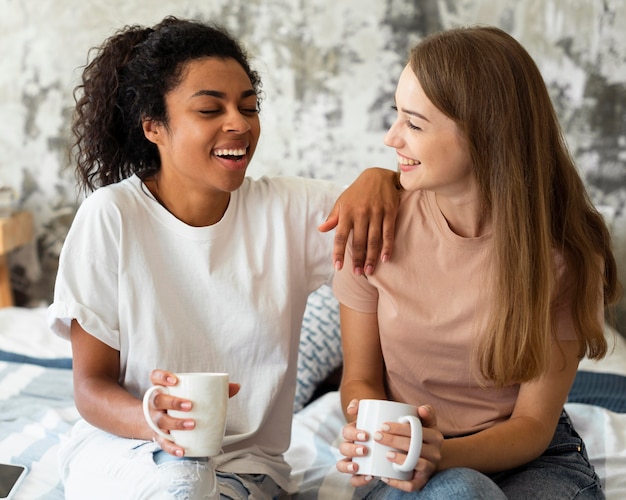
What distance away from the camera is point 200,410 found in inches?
Answer: 40.8

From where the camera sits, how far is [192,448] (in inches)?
41.8

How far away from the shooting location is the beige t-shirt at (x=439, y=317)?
1.28 meters

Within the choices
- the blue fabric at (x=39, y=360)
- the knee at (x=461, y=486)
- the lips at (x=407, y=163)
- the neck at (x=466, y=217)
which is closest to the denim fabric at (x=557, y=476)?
the knee at (x=461, y=486)

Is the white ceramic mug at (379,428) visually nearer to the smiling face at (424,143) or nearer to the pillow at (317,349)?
the smiling face at (424,143)

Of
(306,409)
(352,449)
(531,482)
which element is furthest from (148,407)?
(306,409)

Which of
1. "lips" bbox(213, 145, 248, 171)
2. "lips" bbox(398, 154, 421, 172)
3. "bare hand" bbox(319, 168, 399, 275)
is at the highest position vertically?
"lips" bbox(398, 154, 421, 172)

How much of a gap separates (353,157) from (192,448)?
1900 mm

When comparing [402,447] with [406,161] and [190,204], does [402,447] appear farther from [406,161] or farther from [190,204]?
[190,204]

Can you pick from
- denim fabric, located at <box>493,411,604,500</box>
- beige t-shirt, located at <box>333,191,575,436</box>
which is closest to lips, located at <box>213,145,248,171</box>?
beige t-shirt, located at <box>333,191,575,436</box>

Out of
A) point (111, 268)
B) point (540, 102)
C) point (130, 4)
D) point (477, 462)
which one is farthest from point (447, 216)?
point (130, 4)

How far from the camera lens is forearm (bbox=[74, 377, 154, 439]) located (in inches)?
47.1

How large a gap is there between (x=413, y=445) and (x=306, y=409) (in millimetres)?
945

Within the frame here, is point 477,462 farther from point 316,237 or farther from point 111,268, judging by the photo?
point 111,268

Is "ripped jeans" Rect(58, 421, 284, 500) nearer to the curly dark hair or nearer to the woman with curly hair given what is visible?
the woman with curly hair
